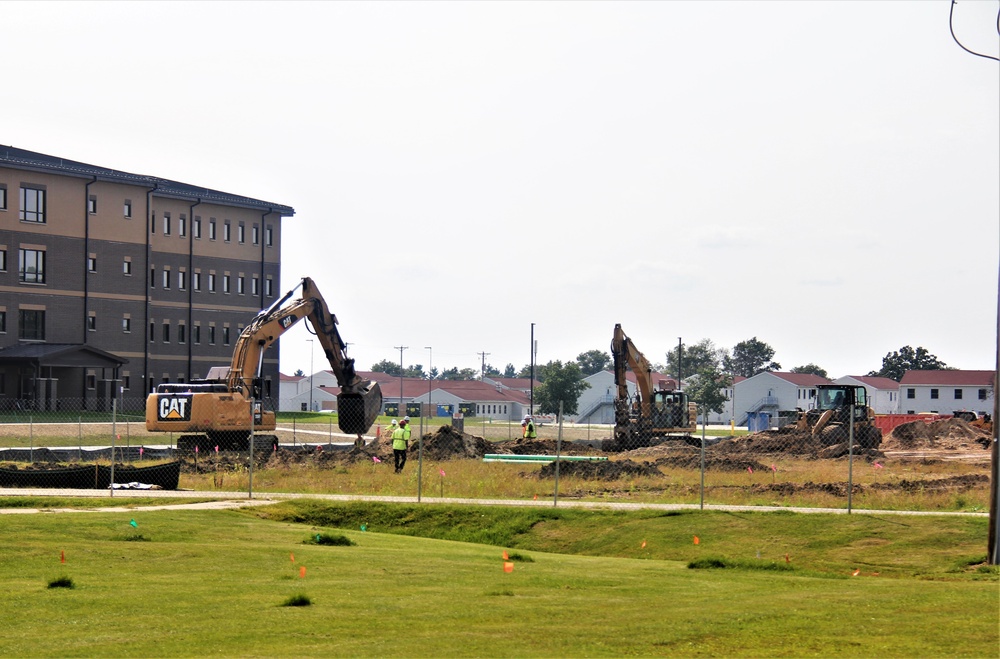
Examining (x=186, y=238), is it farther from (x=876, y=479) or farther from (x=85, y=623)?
(x=85, y=623)

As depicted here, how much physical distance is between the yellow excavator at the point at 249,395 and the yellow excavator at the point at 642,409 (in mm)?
9852

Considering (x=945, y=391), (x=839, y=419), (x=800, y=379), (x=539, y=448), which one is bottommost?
(x=539, y=448)

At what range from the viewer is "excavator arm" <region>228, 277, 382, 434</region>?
45938 millimetres

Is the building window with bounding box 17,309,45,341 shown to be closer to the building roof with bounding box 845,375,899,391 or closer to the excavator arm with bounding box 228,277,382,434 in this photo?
the excavator arm with bounding box 228,277,382,434

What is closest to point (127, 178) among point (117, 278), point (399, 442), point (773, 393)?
point (117, 278)

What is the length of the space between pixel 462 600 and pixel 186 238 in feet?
259

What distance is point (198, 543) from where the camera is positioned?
776 inches

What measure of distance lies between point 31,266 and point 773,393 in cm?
9396

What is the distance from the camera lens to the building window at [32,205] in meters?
76.6

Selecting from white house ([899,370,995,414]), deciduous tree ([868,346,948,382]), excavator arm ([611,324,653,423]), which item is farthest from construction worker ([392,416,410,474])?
deciduous tree ([868,346,948,382])

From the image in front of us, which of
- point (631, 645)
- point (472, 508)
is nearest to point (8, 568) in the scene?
point (631, 645)

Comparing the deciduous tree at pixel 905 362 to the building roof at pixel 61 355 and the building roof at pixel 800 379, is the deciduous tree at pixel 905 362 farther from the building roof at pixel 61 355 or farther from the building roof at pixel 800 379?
the building roof at pixel 61 355

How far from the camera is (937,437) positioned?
2375 inches

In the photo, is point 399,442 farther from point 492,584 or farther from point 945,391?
point 945,391
